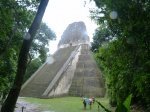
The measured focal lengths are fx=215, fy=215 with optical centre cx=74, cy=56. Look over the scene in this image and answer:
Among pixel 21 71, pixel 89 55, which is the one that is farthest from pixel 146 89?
pixel 89 55

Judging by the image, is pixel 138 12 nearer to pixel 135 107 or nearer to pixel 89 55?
pixel 135 107

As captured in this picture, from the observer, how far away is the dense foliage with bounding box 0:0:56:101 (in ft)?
27.9

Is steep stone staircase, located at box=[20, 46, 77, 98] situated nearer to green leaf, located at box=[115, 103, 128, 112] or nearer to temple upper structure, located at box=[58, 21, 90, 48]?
temple upper structure, located at box=[58, 21, 90, 48]

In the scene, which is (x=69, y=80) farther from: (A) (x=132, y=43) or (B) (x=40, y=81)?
(A) (x=132, y=43)

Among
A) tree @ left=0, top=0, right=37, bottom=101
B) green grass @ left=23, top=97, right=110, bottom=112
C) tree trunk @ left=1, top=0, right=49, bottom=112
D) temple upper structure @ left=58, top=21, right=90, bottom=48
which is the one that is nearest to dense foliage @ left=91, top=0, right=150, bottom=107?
tree trunk @ left=1, top=0, right=49, bottom=112

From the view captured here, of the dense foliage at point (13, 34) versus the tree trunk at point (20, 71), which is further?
the dense foliage at point (13, 34)

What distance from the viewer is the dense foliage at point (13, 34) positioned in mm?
8510

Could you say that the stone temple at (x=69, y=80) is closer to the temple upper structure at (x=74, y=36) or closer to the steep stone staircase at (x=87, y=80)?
the steep stone staircase at (x=87, y=80)

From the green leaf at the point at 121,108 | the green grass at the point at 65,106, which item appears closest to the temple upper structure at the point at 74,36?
the green grass at the point at 65,106

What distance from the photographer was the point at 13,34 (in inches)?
399

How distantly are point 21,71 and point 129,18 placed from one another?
152 inches

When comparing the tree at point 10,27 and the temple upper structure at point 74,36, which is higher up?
the temple upper structure at point 74,36

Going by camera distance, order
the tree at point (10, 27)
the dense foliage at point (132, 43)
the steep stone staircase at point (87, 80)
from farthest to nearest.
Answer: the steep stone staircase at point (87, 80) → the tree at point (10, 27) → the dense foliage at point (132, 43)

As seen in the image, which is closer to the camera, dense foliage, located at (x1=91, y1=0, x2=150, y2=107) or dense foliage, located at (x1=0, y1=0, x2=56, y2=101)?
dense foliage, located at (x1=91, y1=0, x2=150, y2=107)
